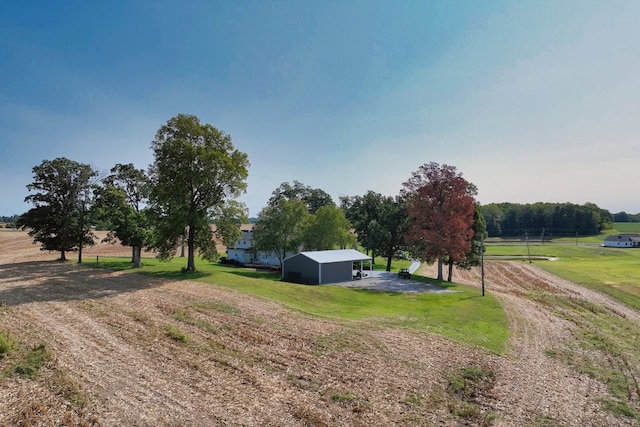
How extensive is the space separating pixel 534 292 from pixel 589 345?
21.7 metres

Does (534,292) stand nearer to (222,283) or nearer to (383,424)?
(222,283)

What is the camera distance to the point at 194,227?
34906mm

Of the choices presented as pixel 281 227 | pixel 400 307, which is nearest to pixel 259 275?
pixel 281 227

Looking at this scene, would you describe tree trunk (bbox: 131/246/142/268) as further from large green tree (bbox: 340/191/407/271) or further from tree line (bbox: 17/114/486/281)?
large green tree (bbox: 340/191/407/271)

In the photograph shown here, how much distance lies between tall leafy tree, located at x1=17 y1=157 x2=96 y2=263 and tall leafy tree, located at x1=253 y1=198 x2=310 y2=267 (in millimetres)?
19528

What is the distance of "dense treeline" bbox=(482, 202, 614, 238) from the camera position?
5851 inches

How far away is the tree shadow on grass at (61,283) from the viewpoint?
72.5ft

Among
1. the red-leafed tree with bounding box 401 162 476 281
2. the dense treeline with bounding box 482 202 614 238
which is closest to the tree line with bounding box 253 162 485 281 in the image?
the red-leafed tree with bounding box 401 162 476 281

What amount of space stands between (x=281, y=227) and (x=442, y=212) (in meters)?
20.1

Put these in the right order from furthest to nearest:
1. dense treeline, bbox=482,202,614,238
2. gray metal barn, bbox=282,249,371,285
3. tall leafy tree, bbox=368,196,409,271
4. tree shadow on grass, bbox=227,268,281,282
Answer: dense treeline, bbox=482,202,614,238, tall leafy tree, bbox=368,196,409,271, tree shadow on grass, bbox=227,268,281,282, gray metal barn, bbox=282,249,371,285

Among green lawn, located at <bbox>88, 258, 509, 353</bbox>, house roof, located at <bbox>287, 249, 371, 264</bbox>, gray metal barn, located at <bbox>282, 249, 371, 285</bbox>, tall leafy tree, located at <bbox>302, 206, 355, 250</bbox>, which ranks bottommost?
green lawn, located at <bbox>88, 258, 509, 353</bbox>

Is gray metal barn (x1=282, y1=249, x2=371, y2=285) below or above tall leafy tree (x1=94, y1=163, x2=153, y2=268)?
below

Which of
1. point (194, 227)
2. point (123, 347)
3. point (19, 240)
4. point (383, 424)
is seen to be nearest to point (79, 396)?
point (123, 347)

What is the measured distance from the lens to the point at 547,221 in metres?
155
